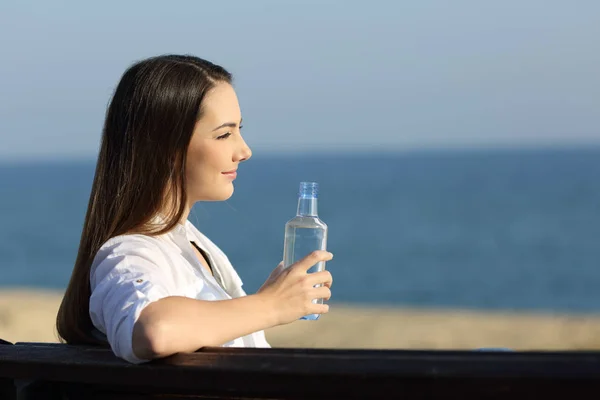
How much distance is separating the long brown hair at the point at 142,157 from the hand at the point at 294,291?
0.45m

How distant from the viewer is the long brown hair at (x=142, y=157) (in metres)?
2.56

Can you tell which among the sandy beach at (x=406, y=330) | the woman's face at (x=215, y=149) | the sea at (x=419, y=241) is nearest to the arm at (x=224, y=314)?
the woman's face at (x=215, y=149)

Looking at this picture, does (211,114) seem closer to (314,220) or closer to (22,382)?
(314,220)

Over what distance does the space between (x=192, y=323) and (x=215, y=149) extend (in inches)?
27.7

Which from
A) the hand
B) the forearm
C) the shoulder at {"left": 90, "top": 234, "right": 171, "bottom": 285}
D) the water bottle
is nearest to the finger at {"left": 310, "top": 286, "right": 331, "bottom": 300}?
the hand

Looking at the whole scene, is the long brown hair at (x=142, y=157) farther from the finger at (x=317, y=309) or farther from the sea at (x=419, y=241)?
the sea at (x=419, y=241)

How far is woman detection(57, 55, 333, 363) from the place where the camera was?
228 cm

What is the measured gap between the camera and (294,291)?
227 centimetres

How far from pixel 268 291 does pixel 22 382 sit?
21.2 inches

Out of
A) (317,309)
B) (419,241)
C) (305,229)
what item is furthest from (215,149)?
(419,241)

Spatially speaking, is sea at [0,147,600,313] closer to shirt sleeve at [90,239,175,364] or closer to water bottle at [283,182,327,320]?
water bottle at [283,182,327,320]

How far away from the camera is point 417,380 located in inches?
69.4

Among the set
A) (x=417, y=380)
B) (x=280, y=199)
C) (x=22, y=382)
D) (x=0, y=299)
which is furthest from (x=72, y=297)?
(x=280, y=199)

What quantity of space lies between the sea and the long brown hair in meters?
23.8
